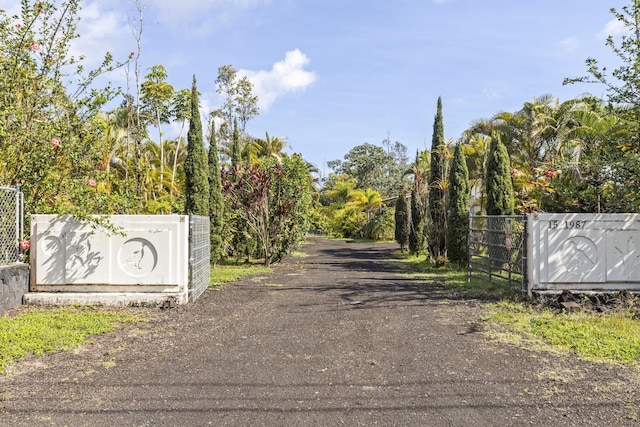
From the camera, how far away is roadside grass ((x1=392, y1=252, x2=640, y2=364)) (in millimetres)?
5605

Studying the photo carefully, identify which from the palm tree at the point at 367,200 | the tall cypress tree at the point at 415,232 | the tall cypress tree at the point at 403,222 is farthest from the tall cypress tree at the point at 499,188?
the palm tree at the point at 367,200

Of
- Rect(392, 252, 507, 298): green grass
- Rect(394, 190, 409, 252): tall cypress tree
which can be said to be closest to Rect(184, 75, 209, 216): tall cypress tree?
Rect(392, 252, 507, 298): green grass

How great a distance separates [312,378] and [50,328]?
3.95 metres

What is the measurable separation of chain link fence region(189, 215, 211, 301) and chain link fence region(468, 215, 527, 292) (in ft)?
19.9

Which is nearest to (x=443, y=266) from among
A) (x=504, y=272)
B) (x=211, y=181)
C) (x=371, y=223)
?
(x=504, y=272)

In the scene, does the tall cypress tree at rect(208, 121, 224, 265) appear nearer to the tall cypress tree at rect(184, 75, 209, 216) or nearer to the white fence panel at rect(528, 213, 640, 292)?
the tall cypress tree at rect(184, 75, 209, 216)

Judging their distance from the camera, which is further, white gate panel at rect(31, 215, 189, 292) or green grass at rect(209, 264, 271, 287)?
green grass at rect(209, 264, 271, 287)

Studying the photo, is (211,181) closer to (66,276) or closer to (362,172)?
(66,276)

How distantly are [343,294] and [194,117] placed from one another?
8387mm

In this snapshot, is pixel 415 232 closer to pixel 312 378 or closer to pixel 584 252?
pixel 584 252

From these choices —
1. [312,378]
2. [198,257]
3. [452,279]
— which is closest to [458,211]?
[452,279]

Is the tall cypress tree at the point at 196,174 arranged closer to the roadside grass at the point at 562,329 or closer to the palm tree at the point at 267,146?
the roadside grass at the point at 562,329

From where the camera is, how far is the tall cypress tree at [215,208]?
51.7ft

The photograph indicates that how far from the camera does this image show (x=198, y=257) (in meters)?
9.57
